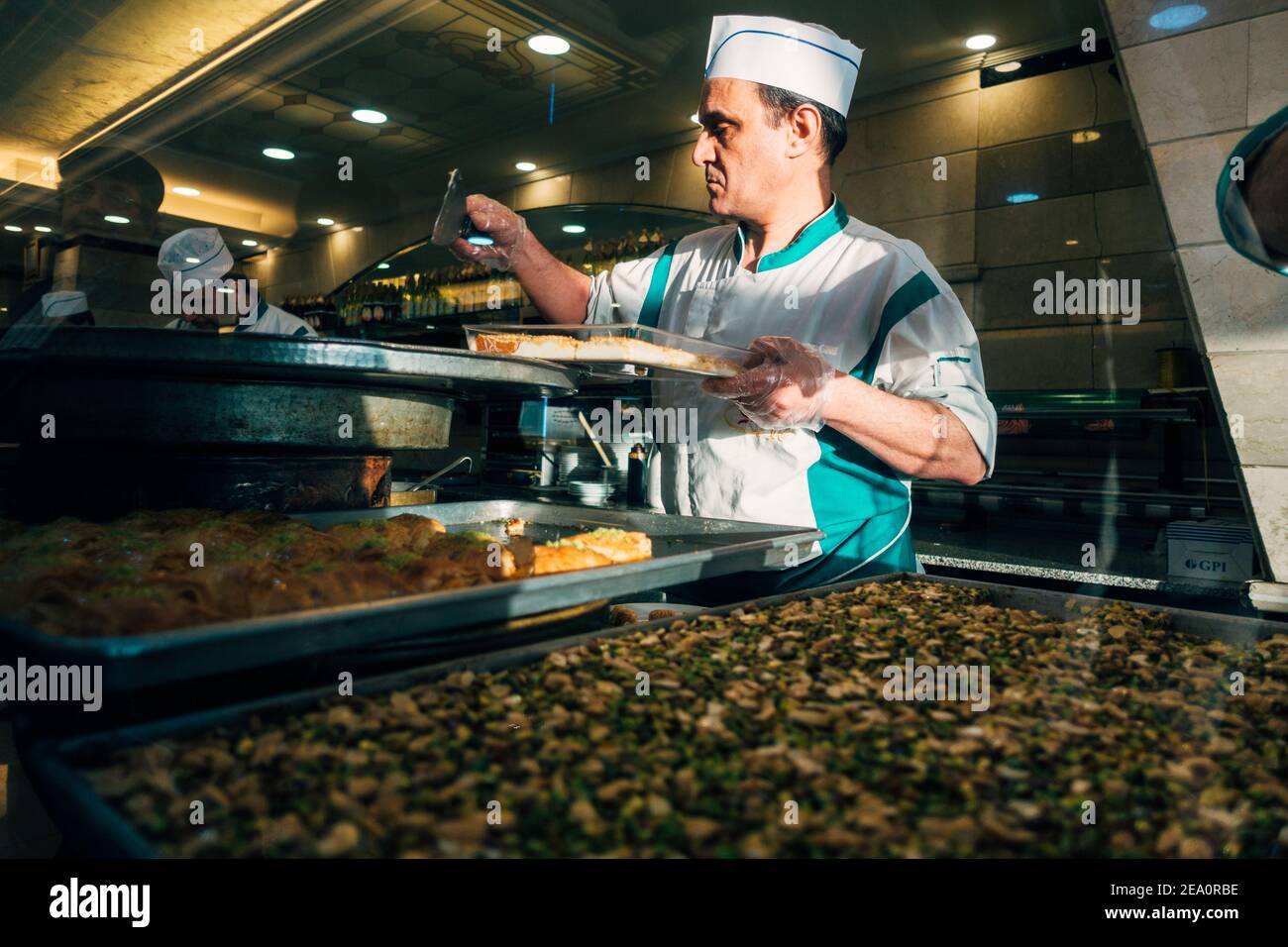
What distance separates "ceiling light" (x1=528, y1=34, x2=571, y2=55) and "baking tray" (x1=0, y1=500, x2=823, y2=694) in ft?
12.2

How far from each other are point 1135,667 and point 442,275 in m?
6.22

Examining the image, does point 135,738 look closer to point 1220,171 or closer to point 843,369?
point 843,369

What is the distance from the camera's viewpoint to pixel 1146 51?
230 cm

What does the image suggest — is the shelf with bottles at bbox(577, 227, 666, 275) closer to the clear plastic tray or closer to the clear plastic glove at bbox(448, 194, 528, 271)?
the clear plastic glove at bbox(448, 194, 528, 271)

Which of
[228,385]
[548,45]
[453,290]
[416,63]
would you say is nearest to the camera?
[228,385]

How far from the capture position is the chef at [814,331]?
1912 mm

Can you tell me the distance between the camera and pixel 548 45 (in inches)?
178

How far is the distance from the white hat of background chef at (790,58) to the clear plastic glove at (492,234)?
713 millimetres

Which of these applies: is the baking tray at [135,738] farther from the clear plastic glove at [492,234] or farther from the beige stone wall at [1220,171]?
the clear plastic glove at [492,234]

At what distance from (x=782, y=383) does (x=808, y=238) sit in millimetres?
662

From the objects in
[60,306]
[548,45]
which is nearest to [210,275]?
[60,306]
